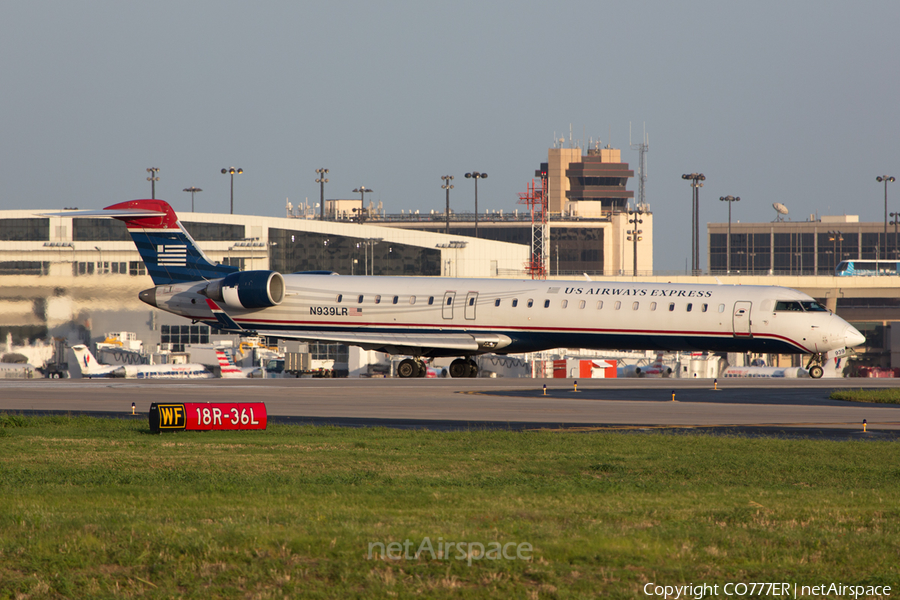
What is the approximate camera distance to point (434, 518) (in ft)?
30.0

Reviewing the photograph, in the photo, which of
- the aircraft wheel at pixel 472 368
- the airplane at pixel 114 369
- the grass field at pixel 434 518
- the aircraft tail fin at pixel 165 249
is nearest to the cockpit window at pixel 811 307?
the aircraft wheel at pixel 472 368

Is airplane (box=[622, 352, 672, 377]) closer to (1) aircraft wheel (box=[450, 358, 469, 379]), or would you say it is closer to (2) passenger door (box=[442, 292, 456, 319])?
(1) aircraft wheel (box=[450, 358, 469, 379])

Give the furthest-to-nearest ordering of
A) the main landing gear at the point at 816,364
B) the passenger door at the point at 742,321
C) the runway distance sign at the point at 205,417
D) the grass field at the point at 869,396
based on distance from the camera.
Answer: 1. the main landing gear at the point at 816,364
2. the passenger door at the point at 742,321
3. the grass field at the point at 869,396
4. the runway distance sign at the point at 205,417

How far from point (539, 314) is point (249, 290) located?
34.9 feet

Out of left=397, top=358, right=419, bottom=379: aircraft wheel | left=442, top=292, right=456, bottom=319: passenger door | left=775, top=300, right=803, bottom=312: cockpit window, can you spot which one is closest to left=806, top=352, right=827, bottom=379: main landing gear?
left=775, top=300, right=803, bottom=312: cockpit window

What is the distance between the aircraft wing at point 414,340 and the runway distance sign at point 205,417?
18.0 metres

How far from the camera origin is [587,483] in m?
11.7

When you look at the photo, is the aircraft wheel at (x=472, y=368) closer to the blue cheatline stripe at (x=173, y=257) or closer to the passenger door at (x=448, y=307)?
the passenger door at (x=448, y=307)

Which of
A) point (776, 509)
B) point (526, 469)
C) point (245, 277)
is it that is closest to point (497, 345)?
point (245, 277)

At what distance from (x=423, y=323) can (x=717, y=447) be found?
21.3 meters

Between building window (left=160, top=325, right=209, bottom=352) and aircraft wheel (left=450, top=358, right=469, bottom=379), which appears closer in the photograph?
aircraft wheel (left=450, top=358, right=469, bottom=379)

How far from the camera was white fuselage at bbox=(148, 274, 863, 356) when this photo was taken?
3312 centimetres

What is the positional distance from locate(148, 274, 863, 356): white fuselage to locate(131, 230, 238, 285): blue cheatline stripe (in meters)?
0.77

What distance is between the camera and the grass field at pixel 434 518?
24.0 feet
